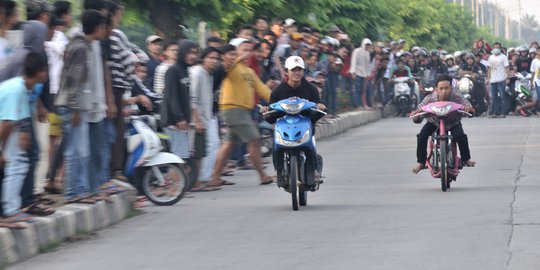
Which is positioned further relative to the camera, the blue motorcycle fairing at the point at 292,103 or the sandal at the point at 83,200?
the blue motorcycle fairing at the point at 292,103

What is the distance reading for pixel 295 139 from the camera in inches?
509

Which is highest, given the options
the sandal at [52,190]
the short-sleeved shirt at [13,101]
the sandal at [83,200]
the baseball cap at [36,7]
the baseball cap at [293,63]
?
the baseball cap at [36,7]

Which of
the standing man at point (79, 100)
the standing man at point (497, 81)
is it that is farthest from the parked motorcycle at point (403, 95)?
the standing man at point (79, 100)

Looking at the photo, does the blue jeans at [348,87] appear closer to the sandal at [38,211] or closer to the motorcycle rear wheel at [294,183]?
the motorcycle rear wheel at [294,183]

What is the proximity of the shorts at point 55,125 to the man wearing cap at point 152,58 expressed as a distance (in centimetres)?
235

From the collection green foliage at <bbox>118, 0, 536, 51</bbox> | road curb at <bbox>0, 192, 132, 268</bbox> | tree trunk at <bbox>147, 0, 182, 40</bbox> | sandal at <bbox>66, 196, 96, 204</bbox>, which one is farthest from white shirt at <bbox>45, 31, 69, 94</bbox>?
tree trunk at <bbox>147, 0, 182, 40</bbox>

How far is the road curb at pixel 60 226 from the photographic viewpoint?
9.66 meters

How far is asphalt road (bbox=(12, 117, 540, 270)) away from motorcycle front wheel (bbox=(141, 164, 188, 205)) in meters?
0.15

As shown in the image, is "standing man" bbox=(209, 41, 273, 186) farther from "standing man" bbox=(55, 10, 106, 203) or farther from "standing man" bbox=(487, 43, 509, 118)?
"standing man" bbox=(487, 43, 509, 118)

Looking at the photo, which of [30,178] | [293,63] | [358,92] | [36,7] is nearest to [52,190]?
[36,7]

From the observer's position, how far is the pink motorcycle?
1462cm

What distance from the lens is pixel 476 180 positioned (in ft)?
51.7

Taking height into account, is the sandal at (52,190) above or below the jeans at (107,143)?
below

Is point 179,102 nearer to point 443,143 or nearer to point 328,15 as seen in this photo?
point 443,143
